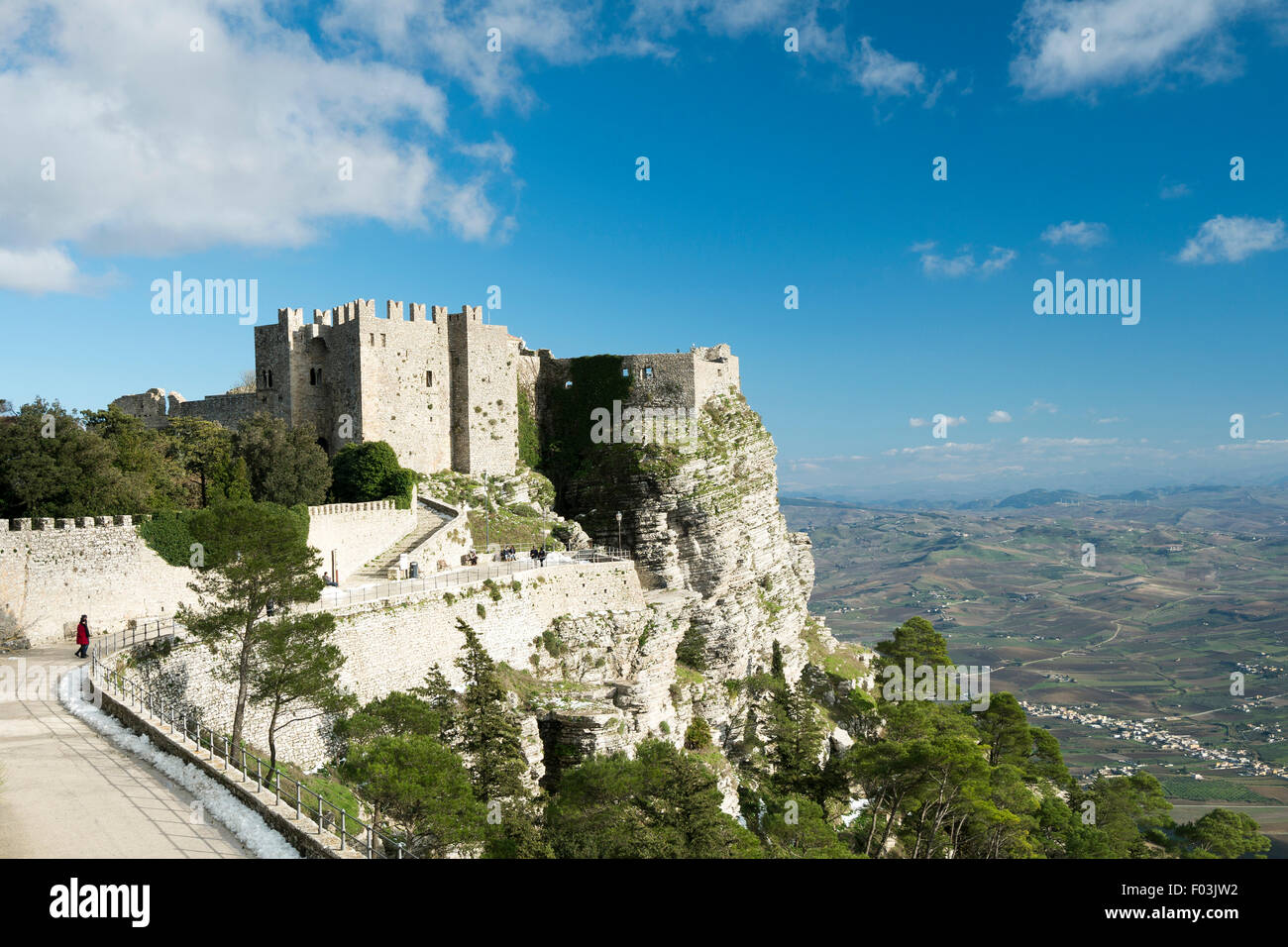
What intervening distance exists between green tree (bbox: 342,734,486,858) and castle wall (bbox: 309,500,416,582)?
16.3 m

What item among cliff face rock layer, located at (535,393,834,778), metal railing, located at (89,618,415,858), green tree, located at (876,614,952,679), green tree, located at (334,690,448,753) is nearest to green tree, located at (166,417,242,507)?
metal railing, located at (89,618,415,858)

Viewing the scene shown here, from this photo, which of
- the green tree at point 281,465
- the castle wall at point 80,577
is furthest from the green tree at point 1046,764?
the castle wall at point 80,577

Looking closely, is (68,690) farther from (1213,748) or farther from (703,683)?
(1213,748)

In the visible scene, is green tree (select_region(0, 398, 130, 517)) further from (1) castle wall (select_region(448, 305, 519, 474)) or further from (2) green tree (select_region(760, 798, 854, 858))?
(2) green tree (select_region(760, 798, 854, 858))

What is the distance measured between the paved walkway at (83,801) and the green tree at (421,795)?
473cm

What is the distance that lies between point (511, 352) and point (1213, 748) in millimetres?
95191

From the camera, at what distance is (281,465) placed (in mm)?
35938

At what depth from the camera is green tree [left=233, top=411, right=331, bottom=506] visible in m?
35.6

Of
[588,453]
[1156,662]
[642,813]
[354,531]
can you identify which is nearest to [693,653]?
[588,453]

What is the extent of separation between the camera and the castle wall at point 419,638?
74.4 ft

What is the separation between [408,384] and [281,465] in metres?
9.13

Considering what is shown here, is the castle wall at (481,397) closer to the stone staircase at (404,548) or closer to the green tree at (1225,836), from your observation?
the stone staircase at (404,548)
